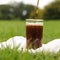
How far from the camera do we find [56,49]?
9.84 ft

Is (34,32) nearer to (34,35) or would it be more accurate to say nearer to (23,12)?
(34,35)

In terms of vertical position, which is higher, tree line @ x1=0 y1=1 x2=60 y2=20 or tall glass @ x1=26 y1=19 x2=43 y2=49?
Result: tall glass @ x1=26 y1=19 x2=43 y2=49

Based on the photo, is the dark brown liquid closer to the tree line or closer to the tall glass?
the tall glass

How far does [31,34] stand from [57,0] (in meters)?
18.0

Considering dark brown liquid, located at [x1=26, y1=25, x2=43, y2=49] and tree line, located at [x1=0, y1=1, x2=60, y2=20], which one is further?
tree line, located at [x1=0, y1=1, x2=60, y2=20]

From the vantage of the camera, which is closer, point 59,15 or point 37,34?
point 37,34

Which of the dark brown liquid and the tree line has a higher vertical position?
the dark brown liquid

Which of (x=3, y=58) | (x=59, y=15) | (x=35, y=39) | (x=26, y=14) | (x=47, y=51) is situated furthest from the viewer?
(x=59, y=15)

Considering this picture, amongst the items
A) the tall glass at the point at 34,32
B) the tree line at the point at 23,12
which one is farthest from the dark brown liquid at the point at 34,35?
the tree line at the point at 23,12

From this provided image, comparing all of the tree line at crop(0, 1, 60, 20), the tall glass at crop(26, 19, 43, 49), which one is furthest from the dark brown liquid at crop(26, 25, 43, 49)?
the tree line at crop(0, 1, 60, 20)

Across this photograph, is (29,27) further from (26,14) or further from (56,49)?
(26,14)

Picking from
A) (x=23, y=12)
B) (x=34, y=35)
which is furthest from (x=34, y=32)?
(x=23, y=12)

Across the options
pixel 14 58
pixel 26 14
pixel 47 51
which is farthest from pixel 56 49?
pixel 26 14

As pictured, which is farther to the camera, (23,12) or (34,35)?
(23,12)
